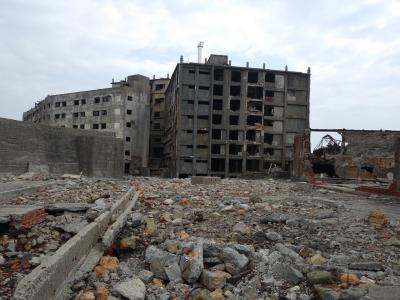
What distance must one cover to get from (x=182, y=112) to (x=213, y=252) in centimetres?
3420

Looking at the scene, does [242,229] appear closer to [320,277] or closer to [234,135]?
[320,277]

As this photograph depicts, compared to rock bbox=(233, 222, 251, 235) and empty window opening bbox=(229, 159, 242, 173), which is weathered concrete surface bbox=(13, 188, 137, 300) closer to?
rock bbox=(233, 222, 251, 235)

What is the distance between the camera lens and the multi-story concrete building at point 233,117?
38.6 m

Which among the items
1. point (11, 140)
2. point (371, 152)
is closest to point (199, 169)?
point (371, 152)

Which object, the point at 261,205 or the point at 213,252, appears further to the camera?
the point at 261,205

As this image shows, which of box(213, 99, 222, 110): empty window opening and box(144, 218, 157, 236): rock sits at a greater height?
box(213, 99, 222, 110): empty window opening

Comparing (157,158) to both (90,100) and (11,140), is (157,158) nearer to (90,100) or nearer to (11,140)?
(90,100)

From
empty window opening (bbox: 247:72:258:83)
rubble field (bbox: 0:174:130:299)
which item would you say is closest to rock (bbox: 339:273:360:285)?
rubble field (bbox: 0:174:130:299)

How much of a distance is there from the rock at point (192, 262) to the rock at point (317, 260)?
1.32 metres

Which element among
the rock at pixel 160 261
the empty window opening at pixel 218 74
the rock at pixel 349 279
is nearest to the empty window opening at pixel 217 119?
the empty window opening at pixel 218 74

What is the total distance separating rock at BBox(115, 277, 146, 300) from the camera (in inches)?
150

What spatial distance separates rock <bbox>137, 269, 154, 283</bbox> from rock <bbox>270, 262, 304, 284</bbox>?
137cm

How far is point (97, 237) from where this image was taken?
543cm

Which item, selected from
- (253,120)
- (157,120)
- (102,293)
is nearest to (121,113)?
(157,120)
